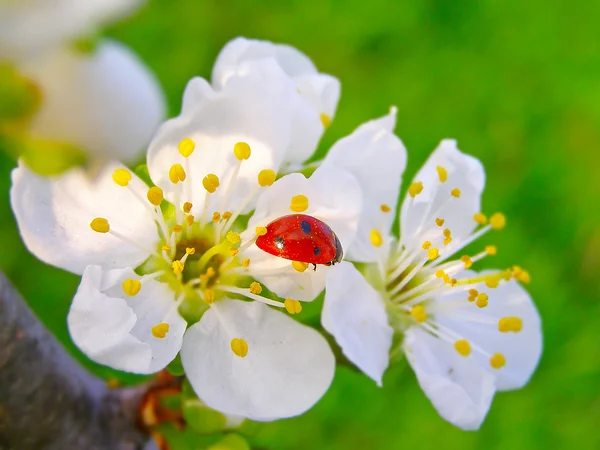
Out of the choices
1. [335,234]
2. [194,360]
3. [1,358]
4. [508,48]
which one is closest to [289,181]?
[335,234]

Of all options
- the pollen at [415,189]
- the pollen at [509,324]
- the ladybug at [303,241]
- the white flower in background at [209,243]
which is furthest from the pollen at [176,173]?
the pollen at [509,324]

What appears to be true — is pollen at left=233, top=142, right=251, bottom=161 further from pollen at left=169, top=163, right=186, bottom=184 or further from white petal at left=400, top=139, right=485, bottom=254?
white petal at left=400, top=139, right=485, bottom=254

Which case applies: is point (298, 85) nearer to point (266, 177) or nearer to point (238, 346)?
point (266, 177)

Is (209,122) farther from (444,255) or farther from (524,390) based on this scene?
(524,390)

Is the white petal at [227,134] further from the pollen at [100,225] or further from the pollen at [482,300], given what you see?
the pollen at [482,300]

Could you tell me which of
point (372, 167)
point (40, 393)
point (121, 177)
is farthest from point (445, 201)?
point (40, 393)

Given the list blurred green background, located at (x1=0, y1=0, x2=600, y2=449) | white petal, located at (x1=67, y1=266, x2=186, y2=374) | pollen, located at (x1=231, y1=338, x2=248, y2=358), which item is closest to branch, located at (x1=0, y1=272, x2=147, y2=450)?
white petal, located at (x1=67, y1=266, x2=186, y2=374)
